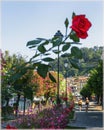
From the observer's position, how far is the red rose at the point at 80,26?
195cm

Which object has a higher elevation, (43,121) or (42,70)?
(42,70)

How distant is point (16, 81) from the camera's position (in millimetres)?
2082

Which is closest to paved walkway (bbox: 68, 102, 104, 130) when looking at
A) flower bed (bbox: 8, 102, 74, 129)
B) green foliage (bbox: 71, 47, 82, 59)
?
flower bed (bbox: 8, 102, 74, 129)

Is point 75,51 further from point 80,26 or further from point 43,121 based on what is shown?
point 43,121

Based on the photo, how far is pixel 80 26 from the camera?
196 centimetres

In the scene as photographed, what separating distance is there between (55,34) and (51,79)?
24 centimetres

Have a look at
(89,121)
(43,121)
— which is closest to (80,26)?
(43,121)

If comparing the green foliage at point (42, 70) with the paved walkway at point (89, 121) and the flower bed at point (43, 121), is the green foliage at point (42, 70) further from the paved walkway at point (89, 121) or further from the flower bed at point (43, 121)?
the paved walkway at point (89, 121)

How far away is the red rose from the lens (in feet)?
6.38

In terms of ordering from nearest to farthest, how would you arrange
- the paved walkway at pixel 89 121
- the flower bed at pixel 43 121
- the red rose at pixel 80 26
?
the red rose at pixel 80 26
the flower bed at pixel 43 121
the paved walkway at pixel 89 121

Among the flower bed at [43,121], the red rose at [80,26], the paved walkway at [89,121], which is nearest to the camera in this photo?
the red rose at [80,26]

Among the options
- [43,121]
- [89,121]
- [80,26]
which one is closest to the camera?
[80,26]

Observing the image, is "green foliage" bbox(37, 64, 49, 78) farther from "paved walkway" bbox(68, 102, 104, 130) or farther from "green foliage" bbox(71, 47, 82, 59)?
"paved walkway" bbox(68, 102, 104, 130)

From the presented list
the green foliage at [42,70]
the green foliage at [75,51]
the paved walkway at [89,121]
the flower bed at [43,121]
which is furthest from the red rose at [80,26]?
the paved walkway at [89,121]
